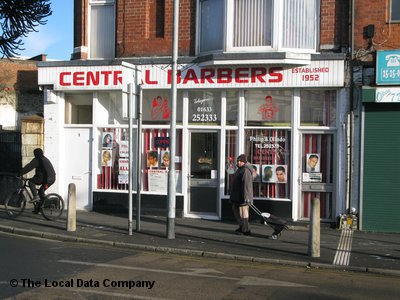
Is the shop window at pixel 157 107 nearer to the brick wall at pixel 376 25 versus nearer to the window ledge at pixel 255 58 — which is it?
the window ledge at pixel 255 58

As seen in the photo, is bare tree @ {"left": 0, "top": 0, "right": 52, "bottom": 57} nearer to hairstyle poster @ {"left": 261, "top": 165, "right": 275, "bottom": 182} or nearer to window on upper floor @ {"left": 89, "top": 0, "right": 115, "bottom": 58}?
window on upper floor @ {"left": 89, "top": 0, "right": 115, "bottom": 58}

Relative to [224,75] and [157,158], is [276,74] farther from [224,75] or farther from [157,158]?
[157,158]

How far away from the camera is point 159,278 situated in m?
7.56

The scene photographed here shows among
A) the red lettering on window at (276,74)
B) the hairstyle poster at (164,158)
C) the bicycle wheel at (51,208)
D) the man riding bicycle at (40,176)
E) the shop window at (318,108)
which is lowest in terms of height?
the bicycle wheel at (51,208)

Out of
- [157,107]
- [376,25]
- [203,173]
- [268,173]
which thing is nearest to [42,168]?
[157,107]

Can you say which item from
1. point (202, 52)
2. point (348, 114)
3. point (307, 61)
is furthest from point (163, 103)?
point (348, 114)

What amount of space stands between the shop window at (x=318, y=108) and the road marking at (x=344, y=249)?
280 cm

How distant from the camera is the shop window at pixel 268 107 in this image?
1342cm

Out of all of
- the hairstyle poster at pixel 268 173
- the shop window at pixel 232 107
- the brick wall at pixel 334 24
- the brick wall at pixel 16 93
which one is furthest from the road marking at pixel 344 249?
the brick wall at pixel 16 93

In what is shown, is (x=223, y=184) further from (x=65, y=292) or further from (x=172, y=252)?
(x=65, y=292)

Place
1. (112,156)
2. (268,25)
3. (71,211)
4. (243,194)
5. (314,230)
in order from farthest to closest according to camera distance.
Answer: (112,156) → (268,25) → (243,194) → (71,211) → (314,230)

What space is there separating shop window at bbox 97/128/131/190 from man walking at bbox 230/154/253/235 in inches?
159

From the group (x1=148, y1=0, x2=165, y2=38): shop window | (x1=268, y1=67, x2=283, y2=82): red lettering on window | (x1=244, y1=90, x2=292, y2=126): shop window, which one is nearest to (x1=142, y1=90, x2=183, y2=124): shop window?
(x1=148, y1=0, x2=165, y2=38): shop window

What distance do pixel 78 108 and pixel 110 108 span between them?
1073mm
